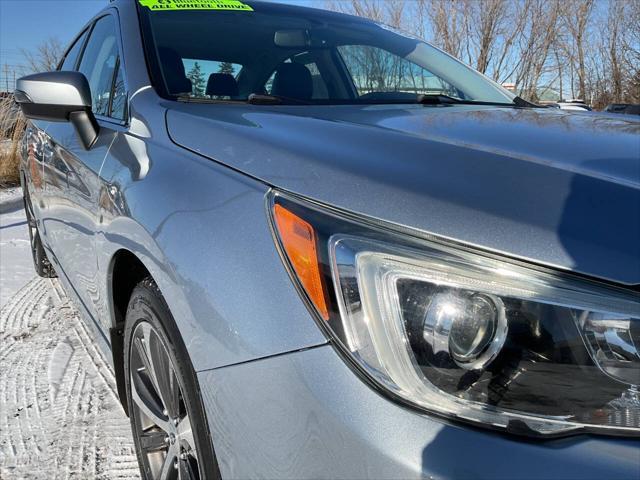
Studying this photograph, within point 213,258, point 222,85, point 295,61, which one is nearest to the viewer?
point 213,258

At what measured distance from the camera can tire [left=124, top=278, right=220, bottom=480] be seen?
125 cm

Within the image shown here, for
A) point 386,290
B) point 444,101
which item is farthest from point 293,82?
point 386,290

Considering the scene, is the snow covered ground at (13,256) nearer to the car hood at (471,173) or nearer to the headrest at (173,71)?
the headrest at (173,71)

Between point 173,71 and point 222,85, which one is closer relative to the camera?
point 173,71

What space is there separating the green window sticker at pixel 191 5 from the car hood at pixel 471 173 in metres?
0.94

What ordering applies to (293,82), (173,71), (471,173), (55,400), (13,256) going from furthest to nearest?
1. (13,256)
2. (55,400)
3. (293,82)
4. (173,71)
5. (471,173)

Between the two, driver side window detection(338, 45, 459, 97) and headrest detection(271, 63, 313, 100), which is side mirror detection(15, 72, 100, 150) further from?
driver side window detection(338, 45, 459, 97)

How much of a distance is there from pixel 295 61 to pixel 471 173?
1.51 m

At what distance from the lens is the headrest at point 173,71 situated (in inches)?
74.3

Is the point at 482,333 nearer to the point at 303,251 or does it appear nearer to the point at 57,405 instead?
the point at 303,251

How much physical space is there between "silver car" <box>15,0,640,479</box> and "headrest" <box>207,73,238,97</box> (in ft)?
1.27

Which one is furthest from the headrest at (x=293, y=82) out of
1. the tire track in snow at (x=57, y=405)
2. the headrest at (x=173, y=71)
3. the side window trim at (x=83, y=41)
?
the tire track in snow at (x=57, y=405)

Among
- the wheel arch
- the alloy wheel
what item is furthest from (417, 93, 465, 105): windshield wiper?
the alloy wheel

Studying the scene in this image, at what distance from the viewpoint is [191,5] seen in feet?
7.47
